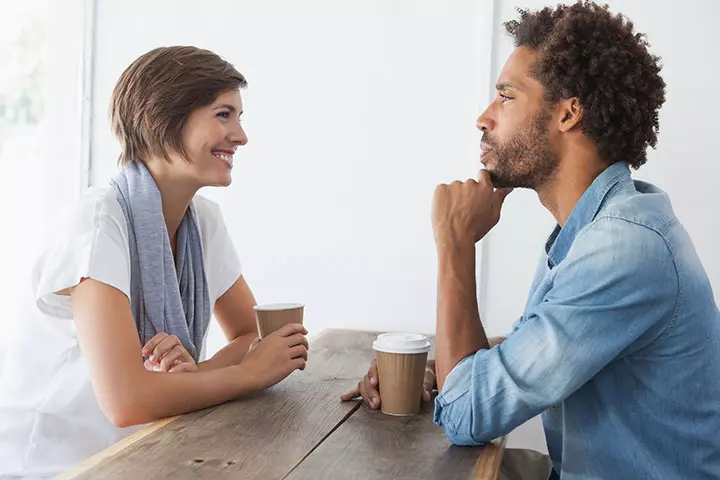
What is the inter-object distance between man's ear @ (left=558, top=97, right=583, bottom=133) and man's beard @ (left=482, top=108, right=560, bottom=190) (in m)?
0.03

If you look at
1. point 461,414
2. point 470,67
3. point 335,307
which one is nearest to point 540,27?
point 461,414

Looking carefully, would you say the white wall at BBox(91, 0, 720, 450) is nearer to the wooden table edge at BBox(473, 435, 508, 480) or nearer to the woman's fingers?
the woman's fingers

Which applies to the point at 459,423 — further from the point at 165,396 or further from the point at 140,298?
the point at 140,298

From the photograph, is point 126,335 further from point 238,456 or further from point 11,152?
point 11,152

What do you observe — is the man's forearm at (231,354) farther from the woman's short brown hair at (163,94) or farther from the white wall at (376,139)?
the white wall at (376,139)

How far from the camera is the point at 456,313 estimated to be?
1375 mm

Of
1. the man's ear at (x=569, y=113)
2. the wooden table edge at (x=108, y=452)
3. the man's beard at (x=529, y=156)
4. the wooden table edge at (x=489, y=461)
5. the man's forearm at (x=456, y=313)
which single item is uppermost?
the man's ear at (x=569, y=113)

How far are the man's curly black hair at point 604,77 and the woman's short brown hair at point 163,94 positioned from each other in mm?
774

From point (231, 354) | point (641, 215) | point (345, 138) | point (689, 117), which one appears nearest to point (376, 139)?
point (345, 138)

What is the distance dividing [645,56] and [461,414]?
734 mm

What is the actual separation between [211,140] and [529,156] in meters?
0.77

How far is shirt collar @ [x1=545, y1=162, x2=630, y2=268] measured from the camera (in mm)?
1348

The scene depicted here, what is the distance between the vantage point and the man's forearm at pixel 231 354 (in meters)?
1.75

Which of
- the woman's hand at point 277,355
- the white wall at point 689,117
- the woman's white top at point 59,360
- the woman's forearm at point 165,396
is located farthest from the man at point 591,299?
the white wall at point 689,117
